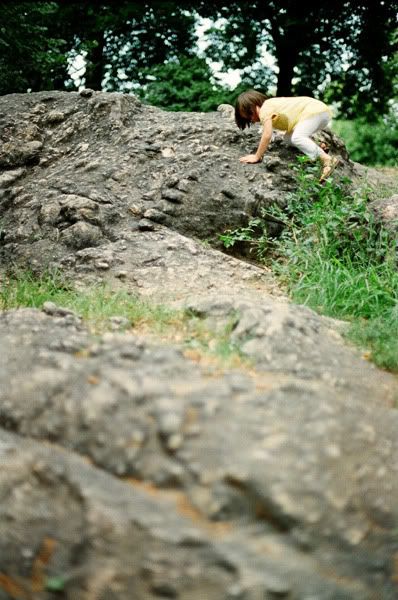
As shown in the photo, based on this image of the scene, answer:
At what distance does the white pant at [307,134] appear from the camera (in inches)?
216

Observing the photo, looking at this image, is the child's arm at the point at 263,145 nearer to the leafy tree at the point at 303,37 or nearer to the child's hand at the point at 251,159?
the child's hand at the point at 251,159

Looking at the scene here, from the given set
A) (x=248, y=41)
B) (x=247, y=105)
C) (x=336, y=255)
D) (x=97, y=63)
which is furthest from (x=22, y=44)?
(x=248, y=41)

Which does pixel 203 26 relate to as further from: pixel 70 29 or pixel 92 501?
pixel 92 501

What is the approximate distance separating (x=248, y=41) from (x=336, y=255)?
25.5ft

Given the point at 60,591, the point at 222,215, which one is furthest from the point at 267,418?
the point at 222,215

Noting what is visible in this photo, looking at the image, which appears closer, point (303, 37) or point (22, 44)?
point (22, 44)

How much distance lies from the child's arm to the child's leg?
9.7 inches

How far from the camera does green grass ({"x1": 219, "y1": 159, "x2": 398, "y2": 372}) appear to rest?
13.3 feet

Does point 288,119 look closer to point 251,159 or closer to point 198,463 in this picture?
point 251,159

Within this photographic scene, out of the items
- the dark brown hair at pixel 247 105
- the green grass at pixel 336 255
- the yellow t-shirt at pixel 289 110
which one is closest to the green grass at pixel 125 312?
the green grass at pixel 336 255

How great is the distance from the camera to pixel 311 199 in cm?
520

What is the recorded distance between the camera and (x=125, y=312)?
360 centimetres

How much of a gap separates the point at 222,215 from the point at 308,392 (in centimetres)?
296

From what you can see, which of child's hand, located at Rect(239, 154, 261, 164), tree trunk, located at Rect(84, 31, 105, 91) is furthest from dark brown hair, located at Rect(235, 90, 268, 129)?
tree trunk, located at Rect(84, 31, 105, 91)
